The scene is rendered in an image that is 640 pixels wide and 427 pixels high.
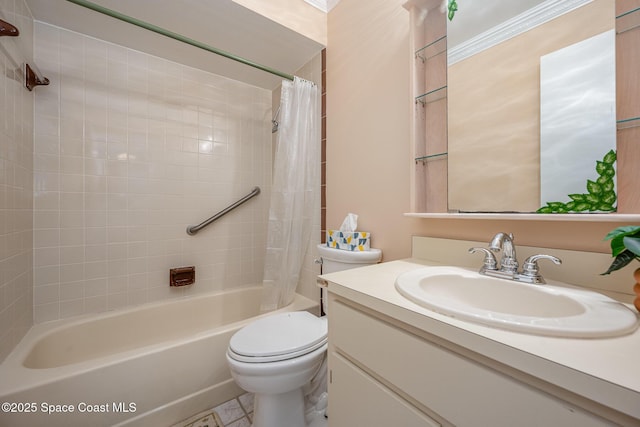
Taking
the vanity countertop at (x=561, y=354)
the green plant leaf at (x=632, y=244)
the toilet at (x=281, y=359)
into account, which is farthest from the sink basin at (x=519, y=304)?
the toilet at (x=281, y=359)

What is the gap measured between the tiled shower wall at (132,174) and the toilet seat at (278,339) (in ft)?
2.95

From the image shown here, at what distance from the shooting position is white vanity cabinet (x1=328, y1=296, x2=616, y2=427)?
1.22ft

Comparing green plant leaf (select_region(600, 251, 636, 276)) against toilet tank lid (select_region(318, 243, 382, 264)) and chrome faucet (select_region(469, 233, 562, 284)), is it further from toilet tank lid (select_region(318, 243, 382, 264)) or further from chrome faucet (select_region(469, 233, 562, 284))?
toilet tank lid (select_region(318, 243, 382, 264))

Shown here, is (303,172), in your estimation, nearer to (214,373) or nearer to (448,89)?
(448,89)

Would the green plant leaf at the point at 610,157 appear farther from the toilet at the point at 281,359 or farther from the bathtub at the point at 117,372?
the bathtub at the point at 117,372

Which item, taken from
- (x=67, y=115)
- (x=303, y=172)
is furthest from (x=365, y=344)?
(x=67, y=115)

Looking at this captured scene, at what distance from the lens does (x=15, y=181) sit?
44.3 inches

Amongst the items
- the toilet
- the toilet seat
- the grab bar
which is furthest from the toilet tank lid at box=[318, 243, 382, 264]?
the grab bar

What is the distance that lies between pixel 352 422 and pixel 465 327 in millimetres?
466

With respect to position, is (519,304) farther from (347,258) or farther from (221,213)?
(221,213)

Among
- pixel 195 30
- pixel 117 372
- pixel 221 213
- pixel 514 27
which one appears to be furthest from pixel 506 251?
pixel 195 30


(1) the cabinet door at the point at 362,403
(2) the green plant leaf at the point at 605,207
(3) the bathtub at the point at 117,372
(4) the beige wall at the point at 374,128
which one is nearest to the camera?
(1) the cabinet door at the point at 362,403

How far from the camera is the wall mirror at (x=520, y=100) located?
0.66 m

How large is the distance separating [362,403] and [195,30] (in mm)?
1943
